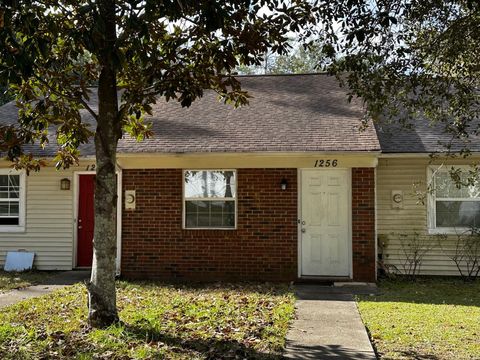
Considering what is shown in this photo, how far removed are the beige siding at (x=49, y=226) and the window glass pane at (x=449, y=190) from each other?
8.29 metres

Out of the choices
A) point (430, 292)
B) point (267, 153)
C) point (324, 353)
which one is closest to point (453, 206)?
point (430, 292)

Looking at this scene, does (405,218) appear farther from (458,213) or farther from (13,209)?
(13,209)

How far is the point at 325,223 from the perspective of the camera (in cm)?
1088

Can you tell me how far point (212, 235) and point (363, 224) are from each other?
3.13m

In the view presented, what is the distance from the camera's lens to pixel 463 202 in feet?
37.6

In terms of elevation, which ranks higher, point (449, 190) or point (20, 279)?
point (449, 190)

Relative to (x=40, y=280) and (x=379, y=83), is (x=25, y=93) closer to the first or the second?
(x=379, y=83)

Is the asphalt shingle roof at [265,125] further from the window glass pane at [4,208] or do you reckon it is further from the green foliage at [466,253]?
the green foliage at [466,253]

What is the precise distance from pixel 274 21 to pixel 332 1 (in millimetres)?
829

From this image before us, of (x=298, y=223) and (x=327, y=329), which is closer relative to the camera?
(x=327, y=329)

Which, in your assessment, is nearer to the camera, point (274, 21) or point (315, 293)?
point (274, 21)

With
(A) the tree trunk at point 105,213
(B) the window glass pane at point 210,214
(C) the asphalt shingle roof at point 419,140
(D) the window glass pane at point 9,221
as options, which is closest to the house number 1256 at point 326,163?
(C) the asphalt shingle roof at point 419,140

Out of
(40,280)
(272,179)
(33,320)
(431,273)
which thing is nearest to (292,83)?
(272,179)

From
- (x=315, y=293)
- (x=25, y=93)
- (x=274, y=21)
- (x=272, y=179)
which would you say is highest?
(x=274, y=21)
